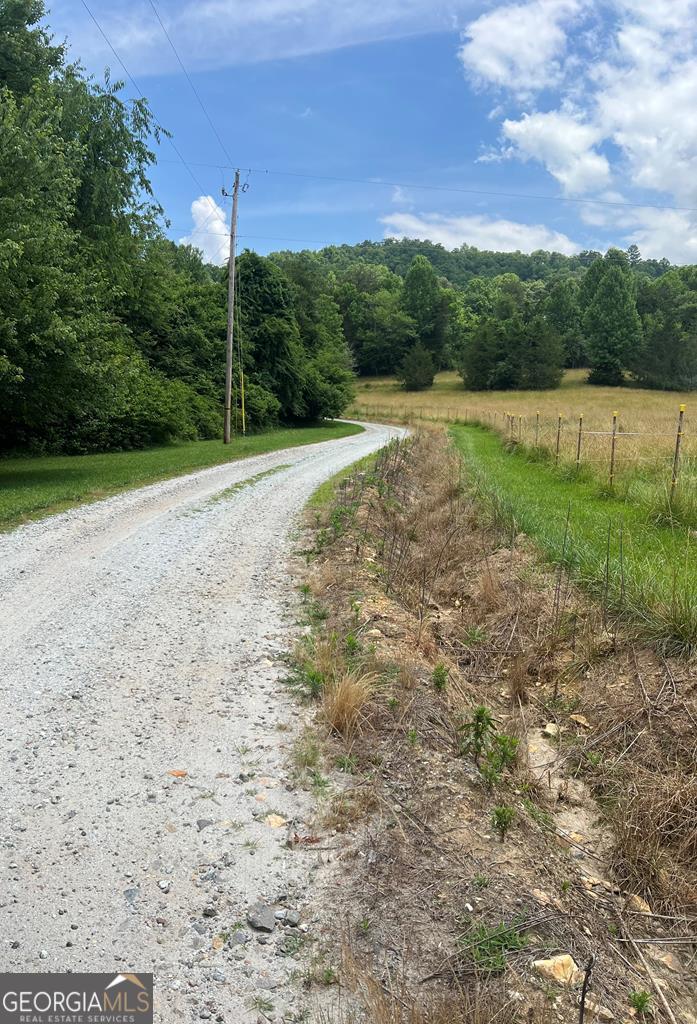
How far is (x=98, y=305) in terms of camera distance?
18.2 metres

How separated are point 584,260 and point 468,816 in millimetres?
160407

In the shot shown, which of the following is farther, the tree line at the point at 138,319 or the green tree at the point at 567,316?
the green tree at the point at 567,316

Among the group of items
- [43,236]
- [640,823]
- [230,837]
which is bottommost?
[640,823]

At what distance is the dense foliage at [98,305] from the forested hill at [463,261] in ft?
287

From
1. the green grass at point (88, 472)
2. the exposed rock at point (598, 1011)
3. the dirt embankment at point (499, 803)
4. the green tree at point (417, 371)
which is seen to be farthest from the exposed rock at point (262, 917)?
the green tree at point (417, 371)

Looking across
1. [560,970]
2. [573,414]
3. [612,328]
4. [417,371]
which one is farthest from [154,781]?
[612,328]

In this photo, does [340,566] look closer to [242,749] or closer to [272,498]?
[242,749]

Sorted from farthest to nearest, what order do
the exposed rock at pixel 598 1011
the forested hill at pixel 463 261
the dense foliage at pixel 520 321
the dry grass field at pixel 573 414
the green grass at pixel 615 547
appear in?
the forested hill at pixel 463 261 → the dense foliage at pixel 520 321 → the dry grass field at pixel 573 414 → the green grass at pixel 615 547 → the exposed rock at pixel 598 1011

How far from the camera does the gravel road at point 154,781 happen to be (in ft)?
9.10

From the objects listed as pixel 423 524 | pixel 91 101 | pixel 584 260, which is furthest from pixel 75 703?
pixel 584 260

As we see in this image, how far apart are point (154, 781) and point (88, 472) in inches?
576

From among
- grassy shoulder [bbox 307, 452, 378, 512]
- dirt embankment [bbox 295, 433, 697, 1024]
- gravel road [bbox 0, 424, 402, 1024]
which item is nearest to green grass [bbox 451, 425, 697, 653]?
dirt embankment [bbox 295, 433, 697, 1024]

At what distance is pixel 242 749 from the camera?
4289mm

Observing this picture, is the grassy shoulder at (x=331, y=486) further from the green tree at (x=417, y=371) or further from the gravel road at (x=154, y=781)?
the green tree at (x=417, y=371)
